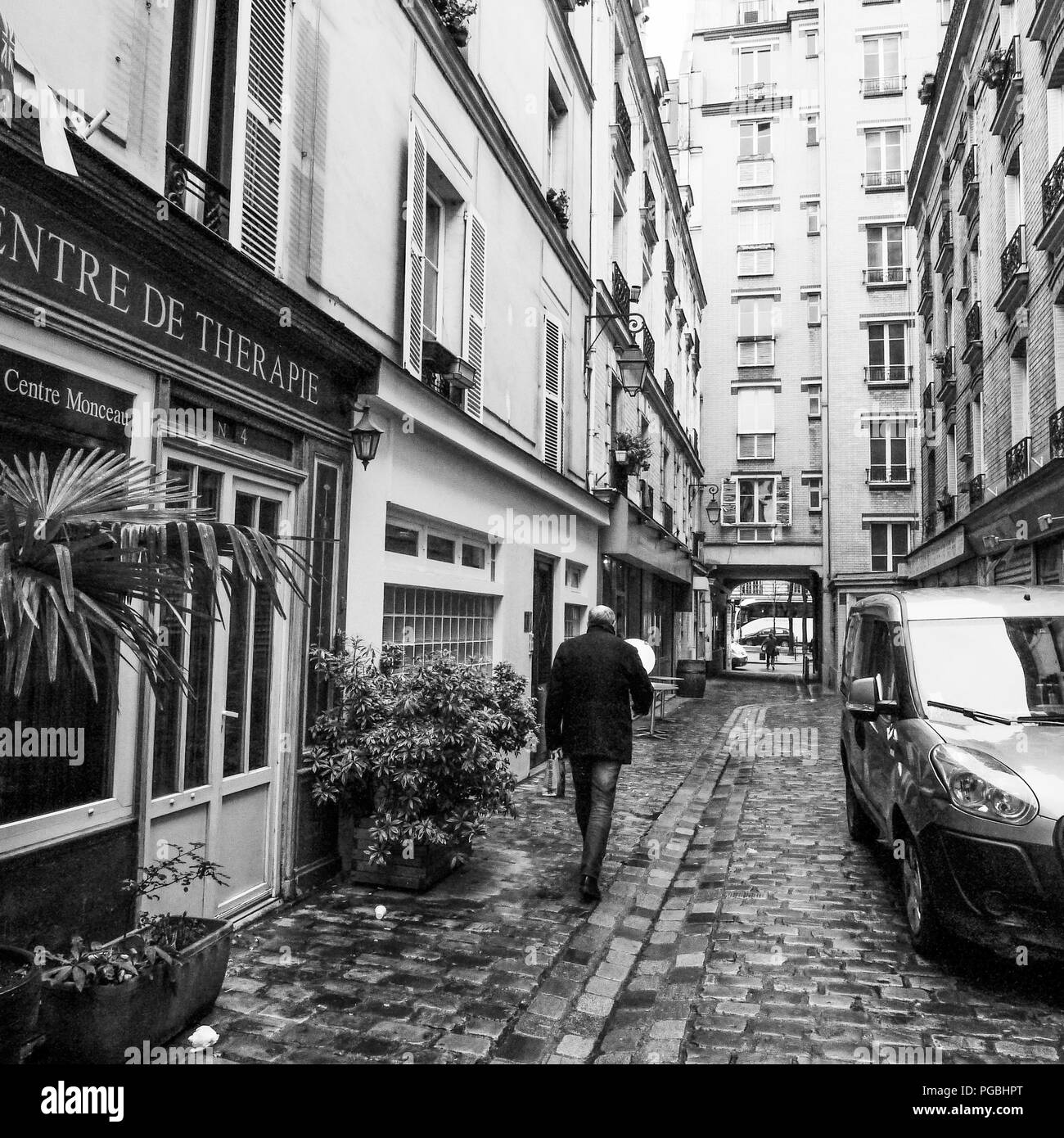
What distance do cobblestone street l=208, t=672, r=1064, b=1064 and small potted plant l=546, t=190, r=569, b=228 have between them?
8357mm

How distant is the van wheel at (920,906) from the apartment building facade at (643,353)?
9.77m

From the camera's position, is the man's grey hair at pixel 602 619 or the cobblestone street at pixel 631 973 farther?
the man's grey hair at pixel 602 619

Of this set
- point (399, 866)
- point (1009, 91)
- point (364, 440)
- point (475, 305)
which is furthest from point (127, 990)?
point (1009, 91)

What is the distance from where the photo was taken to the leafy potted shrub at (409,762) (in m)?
5.69

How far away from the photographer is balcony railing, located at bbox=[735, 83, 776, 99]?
3459cm

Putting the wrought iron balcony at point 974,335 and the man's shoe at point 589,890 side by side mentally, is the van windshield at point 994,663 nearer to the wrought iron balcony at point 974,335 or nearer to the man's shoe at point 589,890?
the man's shoe at point 589,890

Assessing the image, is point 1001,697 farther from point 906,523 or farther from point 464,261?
point 906,523

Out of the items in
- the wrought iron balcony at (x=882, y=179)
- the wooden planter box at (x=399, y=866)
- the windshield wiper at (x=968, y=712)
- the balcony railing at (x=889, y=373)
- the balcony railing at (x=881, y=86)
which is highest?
the balcony railing at (x=881, y=86)

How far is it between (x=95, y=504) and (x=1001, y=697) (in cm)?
491

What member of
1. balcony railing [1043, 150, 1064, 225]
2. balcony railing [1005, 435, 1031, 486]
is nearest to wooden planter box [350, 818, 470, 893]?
balcony railing [1043, 150, 1064, 225]

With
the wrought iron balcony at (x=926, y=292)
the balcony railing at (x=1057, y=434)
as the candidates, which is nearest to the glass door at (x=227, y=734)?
the balcony railing at (x=1057, y=434)

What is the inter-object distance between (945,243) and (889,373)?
9145mm

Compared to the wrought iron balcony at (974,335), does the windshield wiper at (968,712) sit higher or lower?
lower
